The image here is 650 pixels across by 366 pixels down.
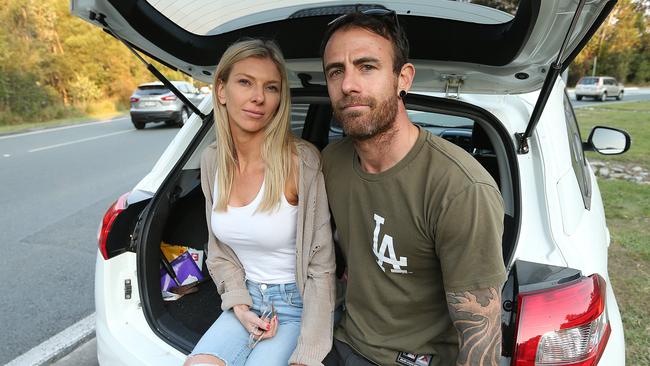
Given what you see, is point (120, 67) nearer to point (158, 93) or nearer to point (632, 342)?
point (158, 93)

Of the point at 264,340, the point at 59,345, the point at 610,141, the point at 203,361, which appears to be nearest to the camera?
the point at 203,361

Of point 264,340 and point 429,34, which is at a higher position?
point 429,34

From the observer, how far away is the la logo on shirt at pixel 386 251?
137 cm

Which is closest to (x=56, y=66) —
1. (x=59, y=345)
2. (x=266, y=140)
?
(x=59, y=345)

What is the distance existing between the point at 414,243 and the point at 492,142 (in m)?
0.84

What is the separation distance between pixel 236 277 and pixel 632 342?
236cm

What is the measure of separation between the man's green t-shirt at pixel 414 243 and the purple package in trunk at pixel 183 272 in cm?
101

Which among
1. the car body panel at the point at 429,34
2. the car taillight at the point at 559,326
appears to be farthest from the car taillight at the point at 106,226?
the car taillight at the point at 559,326

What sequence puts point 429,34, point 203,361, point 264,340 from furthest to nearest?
point 429,34 < point 264,340 < point 203,361

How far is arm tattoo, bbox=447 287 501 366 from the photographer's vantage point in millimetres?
1195

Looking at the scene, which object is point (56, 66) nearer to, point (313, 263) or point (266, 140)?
point (266, 140)

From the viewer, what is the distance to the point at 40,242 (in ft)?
14.0

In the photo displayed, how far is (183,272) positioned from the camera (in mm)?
2287

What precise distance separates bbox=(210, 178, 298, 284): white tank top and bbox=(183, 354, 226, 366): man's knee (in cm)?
35
